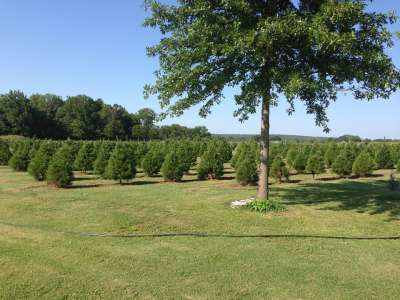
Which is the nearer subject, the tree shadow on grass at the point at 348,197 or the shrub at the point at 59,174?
the tree shadow on grass at the point at 348,197

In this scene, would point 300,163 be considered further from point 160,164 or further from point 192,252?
point 192,252

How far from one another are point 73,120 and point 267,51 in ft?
252

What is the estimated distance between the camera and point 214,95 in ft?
34.6

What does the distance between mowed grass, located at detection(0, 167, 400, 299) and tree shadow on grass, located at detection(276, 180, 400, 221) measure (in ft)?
0.30

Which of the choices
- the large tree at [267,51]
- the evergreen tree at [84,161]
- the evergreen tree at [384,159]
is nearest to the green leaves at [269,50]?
the large tree at [267,51]

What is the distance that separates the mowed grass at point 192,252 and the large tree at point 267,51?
218 centimetres

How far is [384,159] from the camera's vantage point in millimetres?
28094

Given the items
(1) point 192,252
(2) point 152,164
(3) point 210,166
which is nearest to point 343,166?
(3) point 210,166

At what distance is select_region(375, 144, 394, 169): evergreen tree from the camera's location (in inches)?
1103

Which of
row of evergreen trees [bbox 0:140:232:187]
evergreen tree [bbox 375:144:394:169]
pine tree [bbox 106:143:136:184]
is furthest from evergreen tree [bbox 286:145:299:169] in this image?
pine tree [bbox 106:143:136:184]

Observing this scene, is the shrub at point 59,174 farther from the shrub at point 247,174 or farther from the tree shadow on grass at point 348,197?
the tree shadow on grass at point 348,197

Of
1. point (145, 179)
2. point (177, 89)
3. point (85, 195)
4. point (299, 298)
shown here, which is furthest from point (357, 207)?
point (145, 179)

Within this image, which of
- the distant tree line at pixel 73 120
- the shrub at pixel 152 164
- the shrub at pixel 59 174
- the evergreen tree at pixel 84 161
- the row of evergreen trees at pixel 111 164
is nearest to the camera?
the shrub at pixel 59 174

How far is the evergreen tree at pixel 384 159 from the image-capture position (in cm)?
2802
